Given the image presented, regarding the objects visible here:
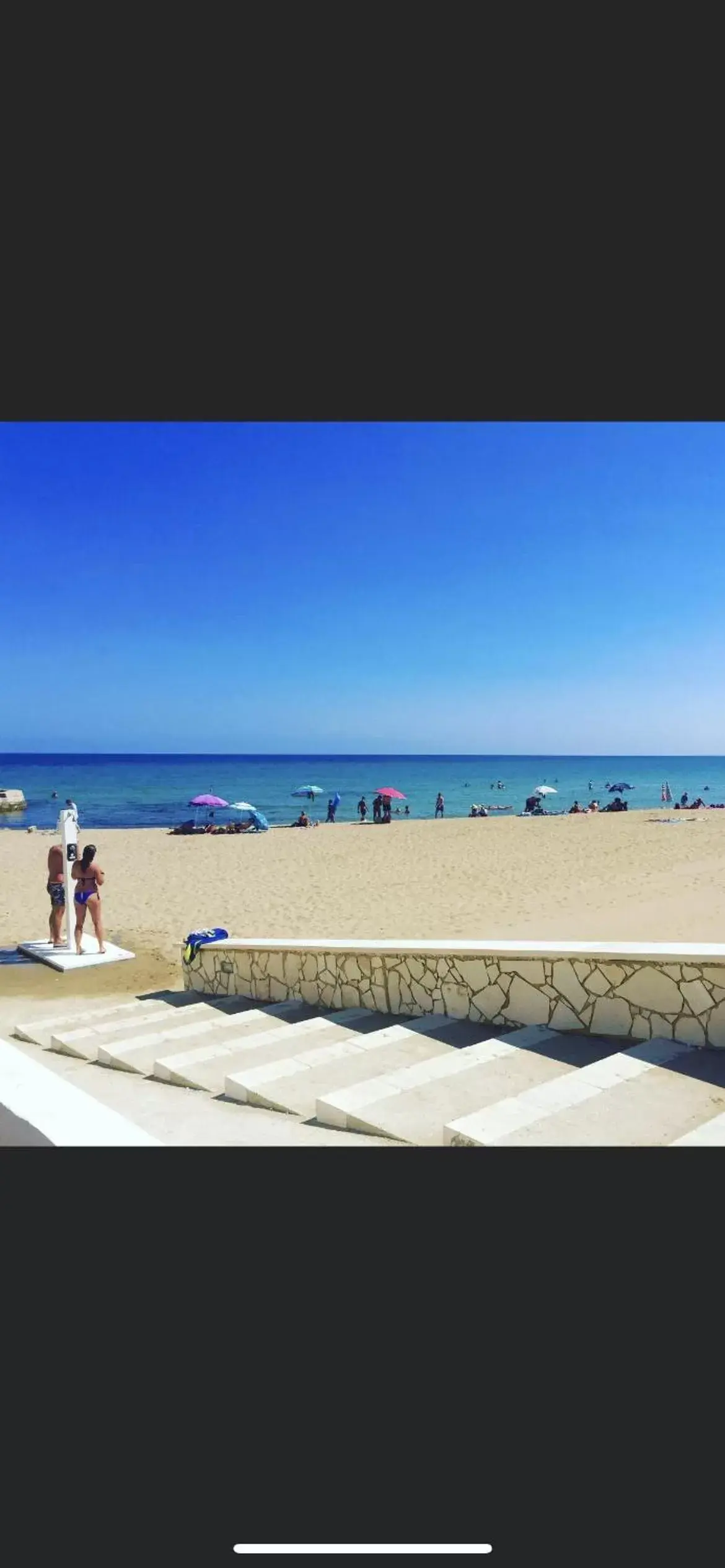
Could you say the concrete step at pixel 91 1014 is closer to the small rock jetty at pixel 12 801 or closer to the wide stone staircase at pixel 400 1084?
the wide stone staircase at pixel 400 1084

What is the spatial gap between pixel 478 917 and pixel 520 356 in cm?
Answer: 721

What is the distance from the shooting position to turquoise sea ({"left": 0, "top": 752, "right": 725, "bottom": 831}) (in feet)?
101

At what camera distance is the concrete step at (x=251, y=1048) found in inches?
118

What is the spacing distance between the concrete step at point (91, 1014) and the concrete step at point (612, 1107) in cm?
291

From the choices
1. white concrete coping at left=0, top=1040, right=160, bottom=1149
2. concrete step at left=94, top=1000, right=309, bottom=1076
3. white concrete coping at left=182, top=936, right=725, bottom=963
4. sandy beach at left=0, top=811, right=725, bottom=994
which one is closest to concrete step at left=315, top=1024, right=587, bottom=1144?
white concrete coping at left=182, top=936, right=725, bottom=963

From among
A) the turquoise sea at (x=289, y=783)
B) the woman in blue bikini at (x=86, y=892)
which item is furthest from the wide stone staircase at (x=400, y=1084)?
the turquoise sea at (x=289, y=783)

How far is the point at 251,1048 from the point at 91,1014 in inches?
74.5

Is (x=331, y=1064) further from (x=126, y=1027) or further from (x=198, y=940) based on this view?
(x=198, y=940)

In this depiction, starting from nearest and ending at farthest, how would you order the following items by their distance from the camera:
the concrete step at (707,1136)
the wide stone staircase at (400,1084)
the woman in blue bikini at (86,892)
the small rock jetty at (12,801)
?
1. the concrete step at (707,1136)
2. the wide stone staircase at (400,1084)
3. the woman in blue bikini at (86,892)
4. the small rock jetty at (12,801)

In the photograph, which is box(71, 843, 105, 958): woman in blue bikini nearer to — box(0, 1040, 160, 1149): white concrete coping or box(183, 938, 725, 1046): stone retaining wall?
box(183, 938, 725, 1046): stone retaining wall

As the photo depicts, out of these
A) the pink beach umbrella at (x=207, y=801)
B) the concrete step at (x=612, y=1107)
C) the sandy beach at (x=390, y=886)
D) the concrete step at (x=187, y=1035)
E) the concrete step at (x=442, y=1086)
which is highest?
the pink beach umbrella at (x=207, y=801)

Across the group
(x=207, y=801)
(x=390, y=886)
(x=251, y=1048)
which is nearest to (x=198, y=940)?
(x=251, y=1048)
